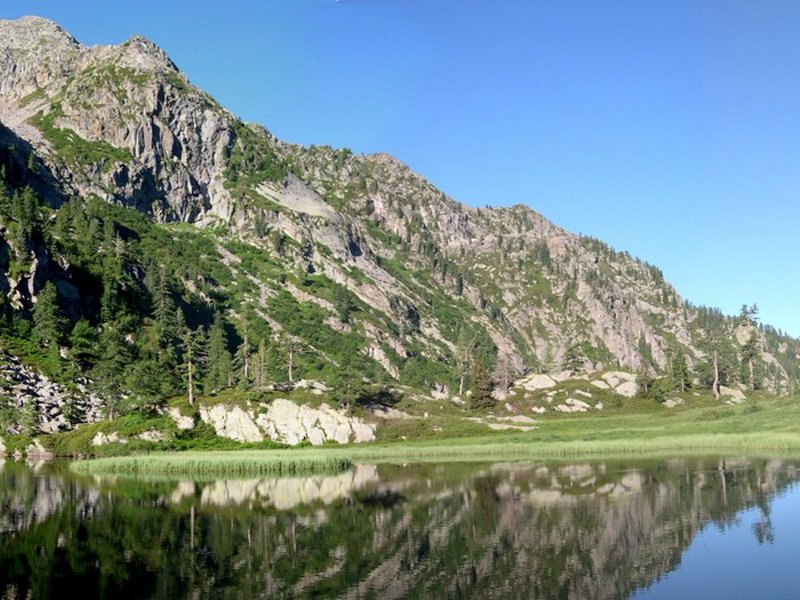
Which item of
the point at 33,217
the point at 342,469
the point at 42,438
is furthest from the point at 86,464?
the point at 33,217

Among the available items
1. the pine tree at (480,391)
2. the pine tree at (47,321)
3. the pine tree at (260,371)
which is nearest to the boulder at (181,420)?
the pine tree at (260,371)

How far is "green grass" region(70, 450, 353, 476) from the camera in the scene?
3376 inches

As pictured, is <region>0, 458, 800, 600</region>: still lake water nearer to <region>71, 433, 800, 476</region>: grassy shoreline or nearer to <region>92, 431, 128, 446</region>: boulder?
<region>71, 433, 800, 476</region>: grassy shoreline

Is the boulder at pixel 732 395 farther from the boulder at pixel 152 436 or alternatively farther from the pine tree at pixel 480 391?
the boulder at pixel 152 436

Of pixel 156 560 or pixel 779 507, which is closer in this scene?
pixel 156 560

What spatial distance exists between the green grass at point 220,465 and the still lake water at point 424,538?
571 inches

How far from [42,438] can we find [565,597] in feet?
343

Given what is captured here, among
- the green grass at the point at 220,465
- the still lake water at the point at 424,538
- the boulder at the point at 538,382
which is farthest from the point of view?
the boulder at the point at 538,382

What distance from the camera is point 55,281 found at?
154750 mm

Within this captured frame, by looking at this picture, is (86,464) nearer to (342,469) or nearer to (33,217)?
(342,469)

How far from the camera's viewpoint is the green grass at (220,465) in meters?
85.8

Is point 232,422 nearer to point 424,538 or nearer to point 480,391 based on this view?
point 480,391

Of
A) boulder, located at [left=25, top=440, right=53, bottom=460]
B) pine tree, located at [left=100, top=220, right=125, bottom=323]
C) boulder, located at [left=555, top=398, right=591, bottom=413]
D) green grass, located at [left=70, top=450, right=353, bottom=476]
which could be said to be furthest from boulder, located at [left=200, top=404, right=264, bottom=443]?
boulder, located at [left=555, top=398, right=591, bottom=413]

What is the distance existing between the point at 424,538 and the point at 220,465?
166ft
